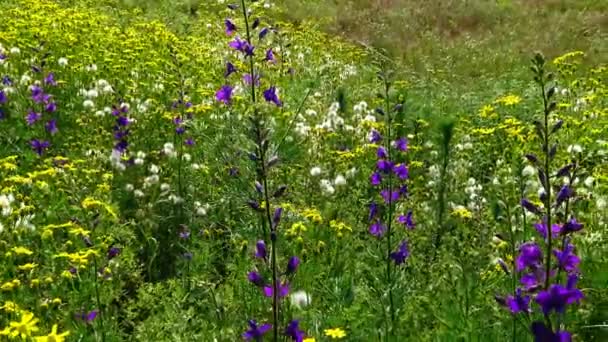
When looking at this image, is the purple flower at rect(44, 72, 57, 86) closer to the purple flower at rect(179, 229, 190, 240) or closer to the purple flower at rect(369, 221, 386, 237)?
the purple flower at rect(179, 229, 190, 240)

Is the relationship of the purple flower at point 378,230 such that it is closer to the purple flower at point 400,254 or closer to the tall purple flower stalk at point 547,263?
the purple flower at point 400,254

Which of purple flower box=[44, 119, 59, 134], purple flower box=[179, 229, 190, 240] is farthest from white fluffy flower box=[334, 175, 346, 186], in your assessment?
purple flower box=[44, 119, 59, 134]

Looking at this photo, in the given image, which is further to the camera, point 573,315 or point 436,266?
point 436,266

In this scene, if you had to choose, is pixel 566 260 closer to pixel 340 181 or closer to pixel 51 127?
pixel 340 181

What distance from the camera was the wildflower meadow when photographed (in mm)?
2977

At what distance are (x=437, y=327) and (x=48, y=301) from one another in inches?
77.4

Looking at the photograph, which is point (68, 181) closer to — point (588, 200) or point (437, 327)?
point (437, 327)

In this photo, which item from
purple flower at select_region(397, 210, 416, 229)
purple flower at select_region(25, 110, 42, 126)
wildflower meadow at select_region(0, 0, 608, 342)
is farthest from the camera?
purple flower at select_region(25, 110, 42, 126)

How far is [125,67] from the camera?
22.3 feet

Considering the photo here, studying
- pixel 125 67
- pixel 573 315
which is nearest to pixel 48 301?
pixel 573 315

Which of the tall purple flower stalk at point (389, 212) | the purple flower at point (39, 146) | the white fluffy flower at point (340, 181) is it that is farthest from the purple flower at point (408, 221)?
the purple flower at point (39, 146)

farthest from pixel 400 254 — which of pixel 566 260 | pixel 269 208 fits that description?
pixel 566 260

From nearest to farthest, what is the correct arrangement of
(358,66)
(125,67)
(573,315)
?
(573,315) → (125,67) → (358,66)

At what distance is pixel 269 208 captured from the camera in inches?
112
